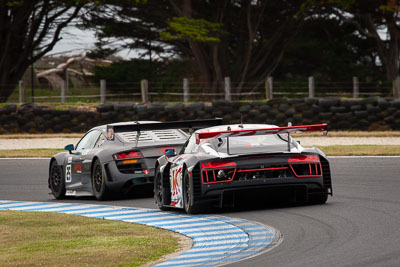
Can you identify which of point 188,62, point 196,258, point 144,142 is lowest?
point 196,258

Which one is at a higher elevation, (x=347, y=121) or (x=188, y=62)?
(x=188, y=62)

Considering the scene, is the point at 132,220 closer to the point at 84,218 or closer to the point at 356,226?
the point at 84,218

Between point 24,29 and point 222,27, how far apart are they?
1009 centimetres

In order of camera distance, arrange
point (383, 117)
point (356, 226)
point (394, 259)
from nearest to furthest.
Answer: point (394, 259), point (356, 226), point (383, 117)

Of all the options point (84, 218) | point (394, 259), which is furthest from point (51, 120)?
point (394, 259)

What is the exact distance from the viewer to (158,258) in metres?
8.08

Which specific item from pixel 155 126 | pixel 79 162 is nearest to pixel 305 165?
pixel 155 126

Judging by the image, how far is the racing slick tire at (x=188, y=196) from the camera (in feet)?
36.6

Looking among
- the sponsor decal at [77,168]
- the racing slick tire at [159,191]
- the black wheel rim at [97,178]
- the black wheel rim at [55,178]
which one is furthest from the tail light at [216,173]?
the black wheel rim at [55,178]

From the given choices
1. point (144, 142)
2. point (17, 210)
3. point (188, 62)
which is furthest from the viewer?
point (188, 62)

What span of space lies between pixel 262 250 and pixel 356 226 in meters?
1.70

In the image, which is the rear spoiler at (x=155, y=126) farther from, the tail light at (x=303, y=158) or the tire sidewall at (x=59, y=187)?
the tail light at (x=303, y=158)

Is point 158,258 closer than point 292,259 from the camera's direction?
No

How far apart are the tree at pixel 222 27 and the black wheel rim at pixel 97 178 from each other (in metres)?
25.5
